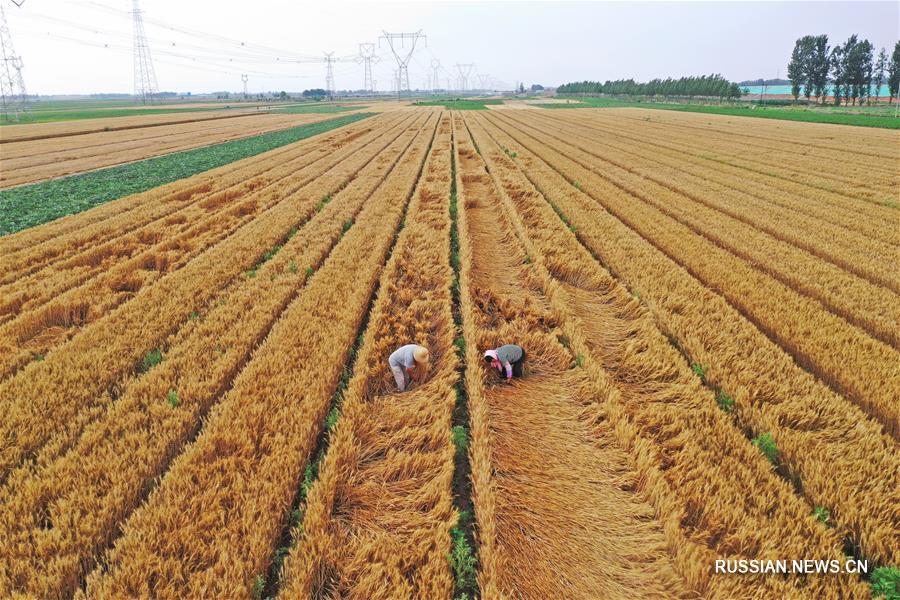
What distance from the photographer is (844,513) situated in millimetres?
3566

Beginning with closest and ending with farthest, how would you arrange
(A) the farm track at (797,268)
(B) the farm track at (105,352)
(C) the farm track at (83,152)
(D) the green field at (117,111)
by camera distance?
(B) the farm track at (105,352), (A) the farm track at (797,268), (C) the farm track at (83,152), (D) the green field at (117,111)

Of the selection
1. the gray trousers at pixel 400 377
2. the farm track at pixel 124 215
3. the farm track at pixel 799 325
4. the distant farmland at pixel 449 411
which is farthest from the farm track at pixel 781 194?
the farm track at pixel 124 215

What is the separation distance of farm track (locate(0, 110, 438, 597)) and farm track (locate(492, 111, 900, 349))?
9.37 metres

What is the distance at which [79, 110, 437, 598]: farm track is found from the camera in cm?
310

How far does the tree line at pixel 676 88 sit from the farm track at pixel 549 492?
422 ft

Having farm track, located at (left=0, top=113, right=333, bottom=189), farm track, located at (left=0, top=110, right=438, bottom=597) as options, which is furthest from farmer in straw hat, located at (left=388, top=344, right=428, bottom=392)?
farm track, located at (left=0, top=113, right=333, bottom=189)

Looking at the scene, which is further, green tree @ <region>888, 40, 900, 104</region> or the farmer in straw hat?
green tree @ <region>888, 40, 900, 104</region>

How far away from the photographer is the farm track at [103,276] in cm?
678

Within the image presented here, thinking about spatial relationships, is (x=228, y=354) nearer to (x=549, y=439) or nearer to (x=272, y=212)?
(x=549, y=439)

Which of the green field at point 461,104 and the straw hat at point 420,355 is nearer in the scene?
the straw hat at point 420,355

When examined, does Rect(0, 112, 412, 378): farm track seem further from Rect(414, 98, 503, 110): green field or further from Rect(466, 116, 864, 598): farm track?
Rect(414, 98, 503, 110): green field

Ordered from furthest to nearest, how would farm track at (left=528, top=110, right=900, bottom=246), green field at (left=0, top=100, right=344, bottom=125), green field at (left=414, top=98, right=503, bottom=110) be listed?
green field at (left=414, top=98, right=503, bottom=110)
green field at (left=0, top=100, right=344, bottom=125)
farm track at (left=528, top=110, right=900, bottom=246)

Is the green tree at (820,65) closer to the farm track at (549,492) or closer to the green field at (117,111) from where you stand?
the green field at (117,111)

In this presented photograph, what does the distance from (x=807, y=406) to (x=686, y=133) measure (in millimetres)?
40823
